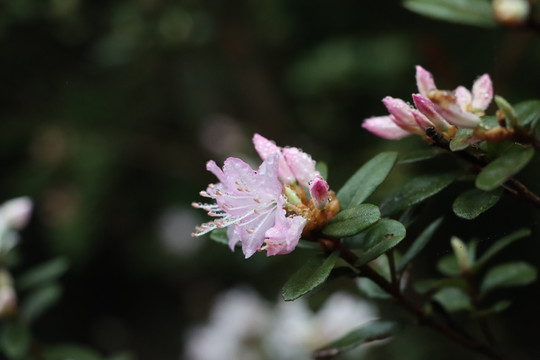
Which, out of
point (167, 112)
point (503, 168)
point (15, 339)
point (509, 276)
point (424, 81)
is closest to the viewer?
point (503, 168)

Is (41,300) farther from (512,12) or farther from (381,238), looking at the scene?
(512,12)

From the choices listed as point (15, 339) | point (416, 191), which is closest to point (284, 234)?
point (416, 191)

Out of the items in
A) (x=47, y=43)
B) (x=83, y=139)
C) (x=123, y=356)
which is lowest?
(x=123, y=356)

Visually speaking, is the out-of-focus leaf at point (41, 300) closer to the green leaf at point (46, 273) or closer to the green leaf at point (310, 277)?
the green leaf at point (46, 273)

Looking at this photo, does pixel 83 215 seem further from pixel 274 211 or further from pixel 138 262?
pixel 274 211

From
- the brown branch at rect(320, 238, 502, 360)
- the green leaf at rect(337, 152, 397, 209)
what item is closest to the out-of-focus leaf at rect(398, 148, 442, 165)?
the green leaf at rect(337, 152, 397, 209)

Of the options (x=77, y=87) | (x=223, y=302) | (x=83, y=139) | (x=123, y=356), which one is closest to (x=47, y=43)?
(x=77, y=87)
